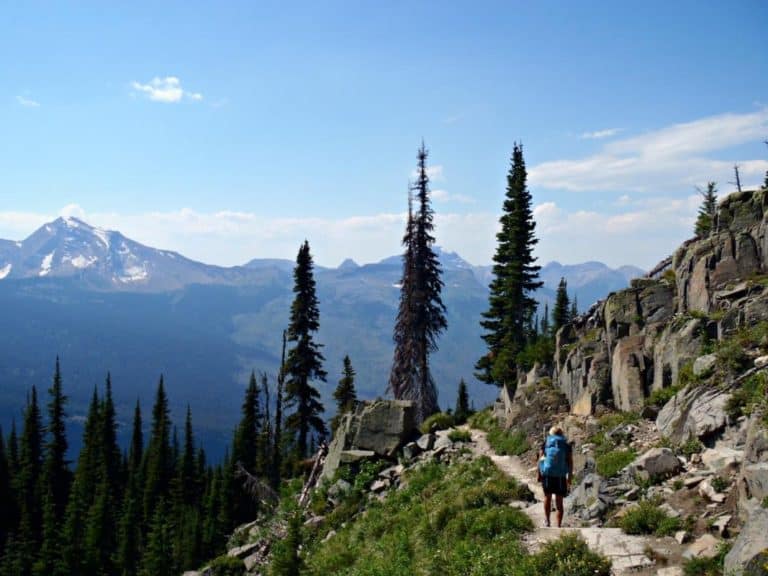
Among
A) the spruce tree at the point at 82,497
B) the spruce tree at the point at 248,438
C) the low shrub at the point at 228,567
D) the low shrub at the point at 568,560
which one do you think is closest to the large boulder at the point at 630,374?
the low shrub at the point at 568,560

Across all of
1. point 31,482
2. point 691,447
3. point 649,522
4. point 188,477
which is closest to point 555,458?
point 649,522

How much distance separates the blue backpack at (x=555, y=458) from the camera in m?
13.9

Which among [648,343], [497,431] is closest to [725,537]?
[648,343]

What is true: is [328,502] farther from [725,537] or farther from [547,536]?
[725,537]

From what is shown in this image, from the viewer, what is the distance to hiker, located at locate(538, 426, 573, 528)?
13758 millimetres

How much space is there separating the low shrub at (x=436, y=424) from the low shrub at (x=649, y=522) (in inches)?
637

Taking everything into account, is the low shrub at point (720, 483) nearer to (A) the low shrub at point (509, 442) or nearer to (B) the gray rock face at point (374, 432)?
(A) the low shrub at point (509, 442)

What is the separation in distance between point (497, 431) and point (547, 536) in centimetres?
1401

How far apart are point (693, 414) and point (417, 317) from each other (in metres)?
25.7

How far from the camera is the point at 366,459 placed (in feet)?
83.3

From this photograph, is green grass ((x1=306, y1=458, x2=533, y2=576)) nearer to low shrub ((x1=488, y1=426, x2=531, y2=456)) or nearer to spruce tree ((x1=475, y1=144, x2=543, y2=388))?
low shrub ((x1=488, y1=426, x2=531, y2=456))

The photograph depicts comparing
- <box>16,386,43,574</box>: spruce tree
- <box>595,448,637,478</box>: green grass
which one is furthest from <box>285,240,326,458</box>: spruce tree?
<box>16,386,43,574</box>: spruce tree

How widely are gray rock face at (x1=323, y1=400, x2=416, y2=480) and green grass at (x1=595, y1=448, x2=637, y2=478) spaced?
11.2 m

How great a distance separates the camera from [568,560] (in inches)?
423
